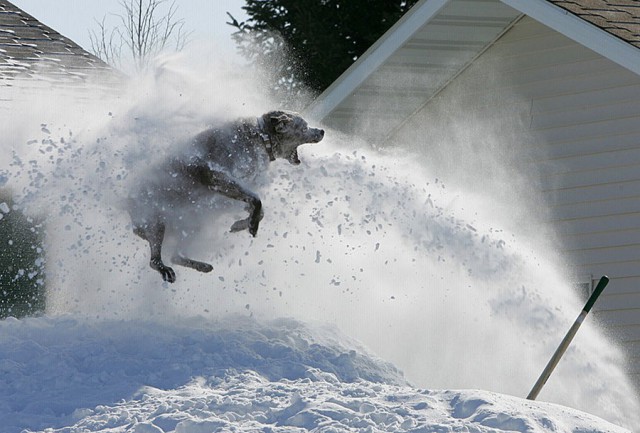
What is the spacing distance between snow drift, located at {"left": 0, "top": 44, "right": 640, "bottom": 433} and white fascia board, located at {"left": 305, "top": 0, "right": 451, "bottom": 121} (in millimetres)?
1476

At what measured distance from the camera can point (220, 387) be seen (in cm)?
773

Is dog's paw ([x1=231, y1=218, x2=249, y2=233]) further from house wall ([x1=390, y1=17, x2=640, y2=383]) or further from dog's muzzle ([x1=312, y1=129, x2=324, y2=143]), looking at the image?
house wall ([x1=390, y1=17, x2=640, y2=383])

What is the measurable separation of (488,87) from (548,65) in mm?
662

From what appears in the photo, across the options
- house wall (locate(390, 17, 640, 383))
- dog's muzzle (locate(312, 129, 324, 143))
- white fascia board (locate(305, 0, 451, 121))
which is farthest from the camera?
white fascia board (locate(305, 0, 451, 121))

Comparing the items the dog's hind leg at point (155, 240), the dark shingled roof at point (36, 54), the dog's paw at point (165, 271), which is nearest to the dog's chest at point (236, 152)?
the dog's hind leg at point (155, 240)

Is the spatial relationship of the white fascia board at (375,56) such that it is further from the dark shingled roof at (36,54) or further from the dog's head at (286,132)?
the dog's head at (286,132)

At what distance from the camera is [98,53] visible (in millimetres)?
34844

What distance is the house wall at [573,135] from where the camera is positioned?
1185cm

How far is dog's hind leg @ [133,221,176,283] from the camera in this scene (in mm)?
9617

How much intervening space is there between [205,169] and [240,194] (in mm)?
330

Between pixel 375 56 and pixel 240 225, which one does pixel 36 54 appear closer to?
pixel 375 56

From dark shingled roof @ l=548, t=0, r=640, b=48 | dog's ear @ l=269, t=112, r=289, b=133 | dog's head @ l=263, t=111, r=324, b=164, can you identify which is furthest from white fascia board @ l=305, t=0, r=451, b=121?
dog's ear @ l=269, t=112, r=289, b=133

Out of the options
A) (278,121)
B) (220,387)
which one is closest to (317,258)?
(278,121)

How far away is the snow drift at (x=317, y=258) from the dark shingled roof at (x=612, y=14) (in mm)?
2025
